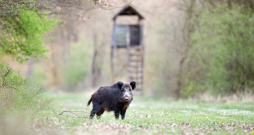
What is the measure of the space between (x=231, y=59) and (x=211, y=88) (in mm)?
3156

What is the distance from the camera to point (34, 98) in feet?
35.8

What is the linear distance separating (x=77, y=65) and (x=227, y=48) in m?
28.7

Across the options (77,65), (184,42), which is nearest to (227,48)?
(184,42)

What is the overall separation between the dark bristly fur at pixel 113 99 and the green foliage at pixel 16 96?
6.26ft

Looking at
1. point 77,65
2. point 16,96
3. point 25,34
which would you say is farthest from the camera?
point 77,65

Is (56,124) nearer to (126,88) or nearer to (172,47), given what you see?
(126,88)

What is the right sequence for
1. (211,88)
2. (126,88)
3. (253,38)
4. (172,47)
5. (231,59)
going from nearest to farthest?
(126,88) < (253,38) < (231,59) < (211,88) < (172,47)

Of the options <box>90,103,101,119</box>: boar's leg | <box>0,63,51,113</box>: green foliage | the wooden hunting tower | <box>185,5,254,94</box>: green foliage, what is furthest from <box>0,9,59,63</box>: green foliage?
the wooden hunting tower

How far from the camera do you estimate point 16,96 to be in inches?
377

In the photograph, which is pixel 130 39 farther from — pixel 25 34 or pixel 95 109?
pixel 95 109

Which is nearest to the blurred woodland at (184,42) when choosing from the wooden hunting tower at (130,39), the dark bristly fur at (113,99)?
the wooden hunting tower at (130,39)

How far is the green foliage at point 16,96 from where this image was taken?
353 inches

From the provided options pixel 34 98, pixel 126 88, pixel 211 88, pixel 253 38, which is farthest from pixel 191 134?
pixel 211 88

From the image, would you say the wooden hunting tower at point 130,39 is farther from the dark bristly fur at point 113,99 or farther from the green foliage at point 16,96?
the dark bristly fur at point 113,99
